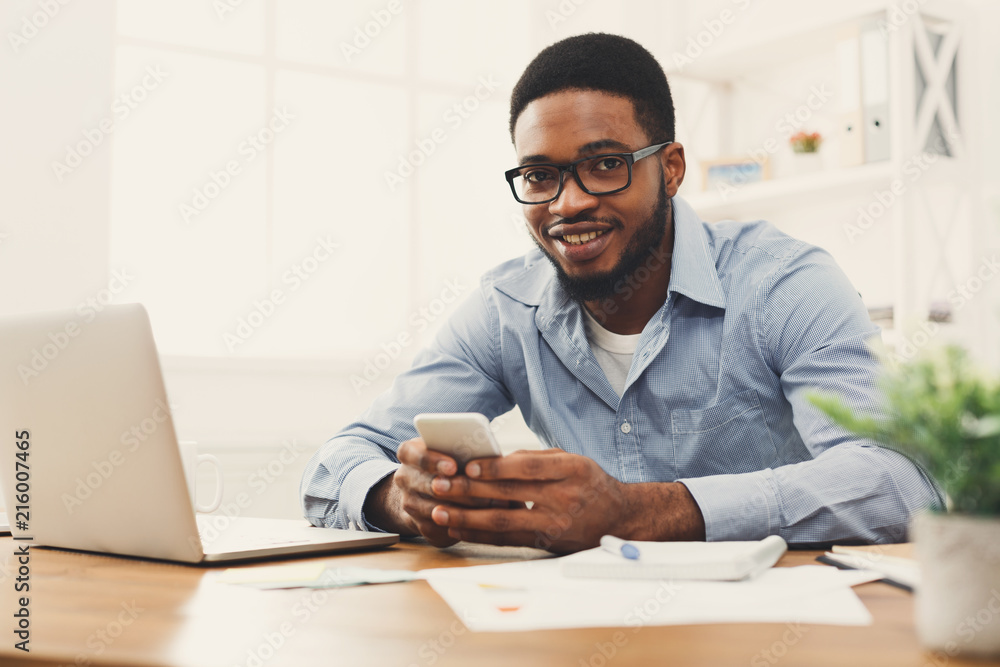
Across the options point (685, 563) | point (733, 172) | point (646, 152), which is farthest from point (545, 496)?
point (733, 172)

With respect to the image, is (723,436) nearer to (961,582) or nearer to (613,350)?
(613,350)

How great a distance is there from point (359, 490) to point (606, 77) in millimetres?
823

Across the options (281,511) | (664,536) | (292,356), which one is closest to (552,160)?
(664,536)

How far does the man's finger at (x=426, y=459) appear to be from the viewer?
0.93m

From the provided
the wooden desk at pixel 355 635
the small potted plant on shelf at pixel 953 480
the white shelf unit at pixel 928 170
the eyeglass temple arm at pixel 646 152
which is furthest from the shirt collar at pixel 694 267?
the white shelf unit at pixel 928 170

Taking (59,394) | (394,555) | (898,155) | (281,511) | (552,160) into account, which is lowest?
(281,511)

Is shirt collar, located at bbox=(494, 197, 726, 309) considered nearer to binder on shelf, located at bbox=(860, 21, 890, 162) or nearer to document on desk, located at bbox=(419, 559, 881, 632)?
document on desk, located at bbox=(419, 559, 881, 632)

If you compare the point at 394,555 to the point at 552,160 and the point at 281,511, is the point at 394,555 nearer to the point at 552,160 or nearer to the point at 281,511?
the point at 552,160

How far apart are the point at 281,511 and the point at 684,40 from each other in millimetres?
2312

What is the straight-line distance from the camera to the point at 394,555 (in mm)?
951

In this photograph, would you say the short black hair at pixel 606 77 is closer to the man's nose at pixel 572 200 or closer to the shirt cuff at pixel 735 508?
the man's nose at pixel 572 200

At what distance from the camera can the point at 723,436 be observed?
1.37m

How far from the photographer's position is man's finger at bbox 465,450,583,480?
2.99ft

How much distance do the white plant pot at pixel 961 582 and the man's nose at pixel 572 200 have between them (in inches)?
40.4
